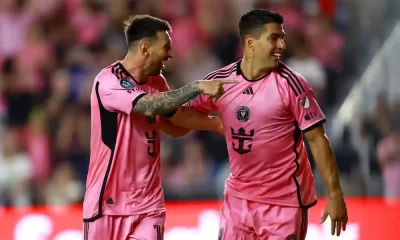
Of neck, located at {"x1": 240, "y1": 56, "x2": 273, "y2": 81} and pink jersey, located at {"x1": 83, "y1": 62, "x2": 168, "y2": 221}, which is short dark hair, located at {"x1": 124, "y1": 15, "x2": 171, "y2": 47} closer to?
pink jersey, located at {"x1": 83, "y1": 62, "x2": 168, "y2": 221}

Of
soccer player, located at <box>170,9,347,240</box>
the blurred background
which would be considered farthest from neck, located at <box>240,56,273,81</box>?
the blurred background

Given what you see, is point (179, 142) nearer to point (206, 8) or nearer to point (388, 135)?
point (206, 8)

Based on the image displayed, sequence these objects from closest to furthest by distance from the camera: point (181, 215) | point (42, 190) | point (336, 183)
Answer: point (336, 183) < point (181, 215) < point (42, 190)

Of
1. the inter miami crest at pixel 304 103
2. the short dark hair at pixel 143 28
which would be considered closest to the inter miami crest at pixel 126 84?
the short dark hair at pixel 143 28

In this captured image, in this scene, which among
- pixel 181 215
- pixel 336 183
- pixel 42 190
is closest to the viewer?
pixel 336 183

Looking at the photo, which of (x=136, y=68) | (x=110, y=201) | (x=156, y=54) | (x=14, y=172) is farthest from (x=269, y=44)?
(x=14, y=172)

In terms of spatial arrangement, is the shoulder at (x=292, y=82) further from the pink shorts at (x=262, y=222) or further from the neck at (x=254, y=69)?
the pink shorts at (x=262, y=222)

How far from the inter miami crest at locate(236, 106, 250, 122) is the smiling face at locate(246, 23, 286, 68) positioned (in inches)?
9.7

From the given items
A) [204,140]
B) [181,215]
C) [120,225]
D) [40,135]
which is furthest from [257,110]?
[40,135]

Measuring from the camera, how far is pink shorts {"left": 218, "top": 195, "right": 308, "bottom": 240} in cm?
401

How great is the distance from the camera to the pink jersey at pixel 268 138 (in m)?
3.95

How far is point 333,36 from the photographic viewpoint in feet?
24.6

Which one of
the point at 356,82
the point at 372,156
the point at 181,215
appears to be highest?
the point at 356,82

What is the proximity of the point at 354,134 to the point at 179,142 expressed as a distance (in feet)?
5.32
